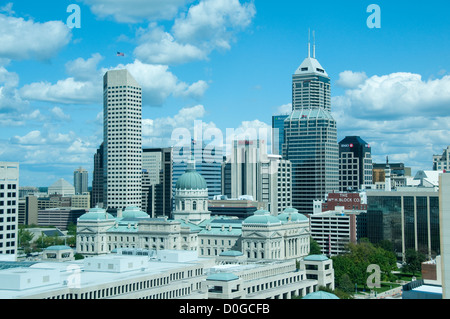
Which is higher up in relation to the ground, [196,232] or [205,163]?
[205,163]

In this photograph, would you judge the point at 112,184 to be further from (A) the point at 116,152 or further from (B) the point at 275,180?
(B) the point at 275,180

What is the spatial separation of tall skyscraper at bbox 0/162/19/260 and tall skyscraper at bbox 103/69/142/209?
92.9 m

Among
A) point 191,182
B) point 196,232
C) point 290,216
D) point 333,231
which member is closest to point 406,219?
point 333,231

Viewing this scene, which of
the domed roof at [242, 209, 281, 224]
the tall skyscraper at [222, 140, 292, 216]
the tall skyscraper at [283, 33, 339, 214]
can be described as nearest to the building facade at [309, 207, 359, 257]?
the domed roof at [242, 209, 281, 224]

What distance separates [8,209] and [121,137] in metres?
96.3

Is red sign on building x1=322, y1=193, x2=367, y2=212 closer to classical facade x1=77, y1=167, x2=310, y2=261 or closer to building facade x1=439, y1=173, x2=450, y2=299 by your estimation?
classical facade x1=77, y1=167, x2=310, y2=261

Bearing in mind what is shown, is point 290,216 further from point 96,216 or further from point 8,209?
point 8,209

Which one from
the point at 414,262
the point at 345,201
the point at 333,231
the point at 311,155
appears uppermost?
the point at 311,155

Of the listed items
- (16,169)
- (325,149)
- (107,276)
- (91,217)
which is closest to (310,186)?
(325,149)

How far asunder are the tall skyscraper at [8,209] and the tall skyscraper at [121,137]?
9286 cm

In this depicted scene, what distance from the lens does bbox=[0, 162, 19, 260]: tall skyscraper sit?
84125mm

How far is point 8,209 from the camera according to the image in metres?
85.8

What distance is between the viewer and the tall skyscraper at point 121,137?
18062 cm

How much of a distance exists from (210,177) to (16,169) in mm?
104401
